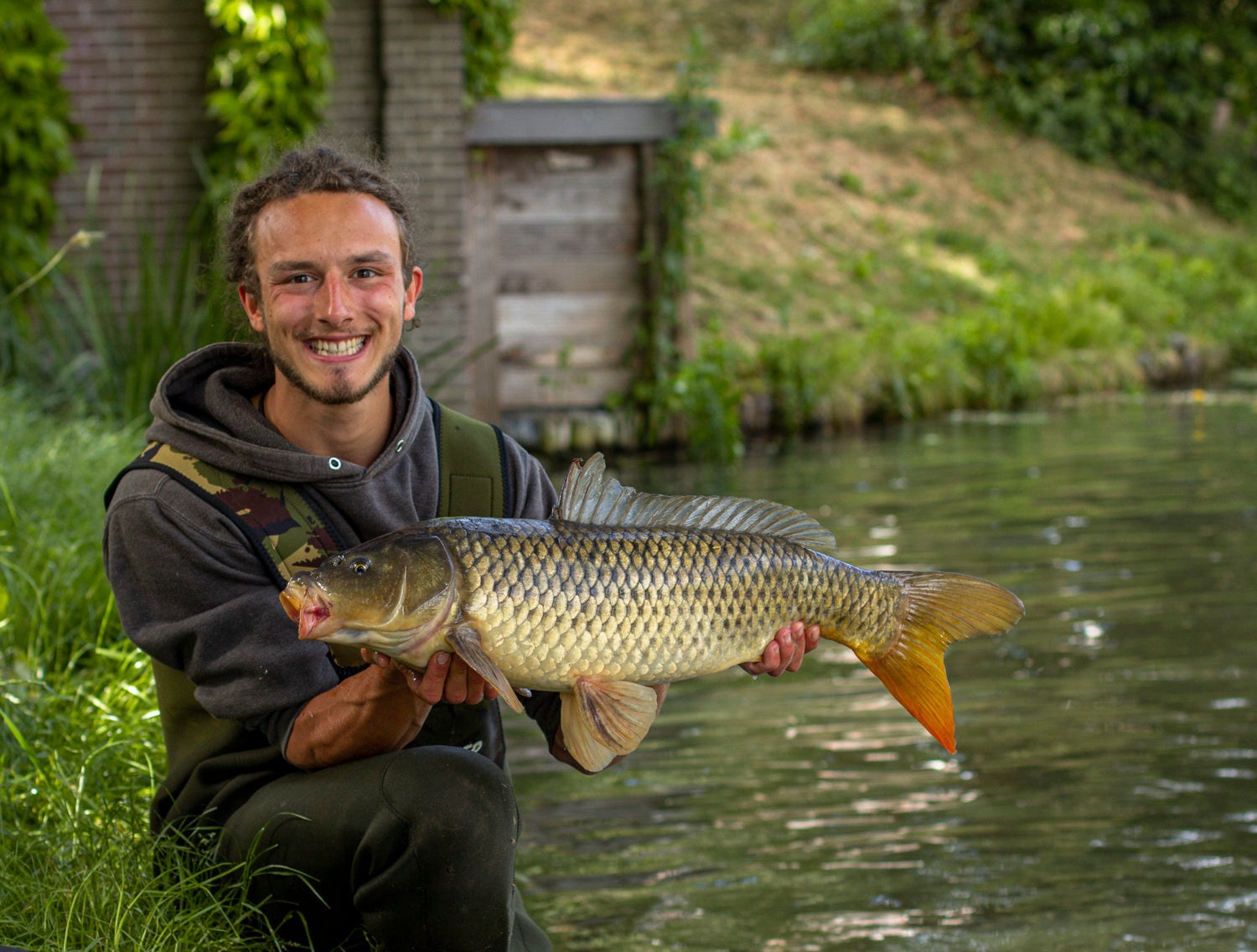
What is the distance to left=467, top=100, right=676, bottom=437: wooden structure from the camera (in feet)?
35.9

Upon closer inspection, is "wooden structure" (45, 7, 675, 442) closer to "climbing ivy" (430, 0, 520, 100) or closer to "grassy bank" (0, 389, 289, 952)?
"climbing ivy" (430, 0, 520, 100)

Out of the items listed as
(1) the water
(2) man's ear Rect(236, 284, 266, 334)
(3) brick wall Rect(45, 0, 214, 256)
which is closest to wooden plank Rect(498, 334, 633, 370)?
(3) brick wall Rect(45, 0, 214, 256)

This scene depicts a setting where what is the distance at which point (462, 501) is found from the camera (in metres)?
3.20

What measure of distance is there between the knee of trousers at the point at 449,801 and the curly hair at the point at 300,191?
1.03 m

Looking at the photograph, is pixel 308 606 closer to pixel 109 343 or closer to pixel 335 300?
pixel 335 300

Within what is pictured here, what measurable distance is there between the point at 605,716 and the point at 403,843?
505 millimetres

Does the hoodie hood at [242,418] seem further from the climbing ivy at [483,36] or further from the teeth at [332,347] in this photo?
the climbing ivy at [483,36]

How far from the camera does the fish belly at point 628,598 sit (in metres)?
2.38

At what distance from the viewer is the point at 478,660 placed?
2301 mm

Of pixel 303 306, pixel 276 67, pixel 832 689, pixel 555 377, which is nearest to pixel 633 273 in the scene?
pixel 555 377

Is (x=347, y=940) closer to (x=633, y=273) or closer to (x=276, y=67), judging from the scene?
(x=276, y=67)

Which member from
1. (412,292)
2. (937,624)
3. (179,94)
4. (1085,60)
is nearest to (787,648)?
(937,624)

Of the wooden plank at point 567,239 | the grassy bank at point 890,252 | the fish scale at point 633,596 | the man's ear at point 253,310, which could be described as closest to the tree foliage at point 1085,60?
the grassy bank at point 890,252

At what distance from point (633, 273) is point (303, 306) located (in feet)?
27.9
